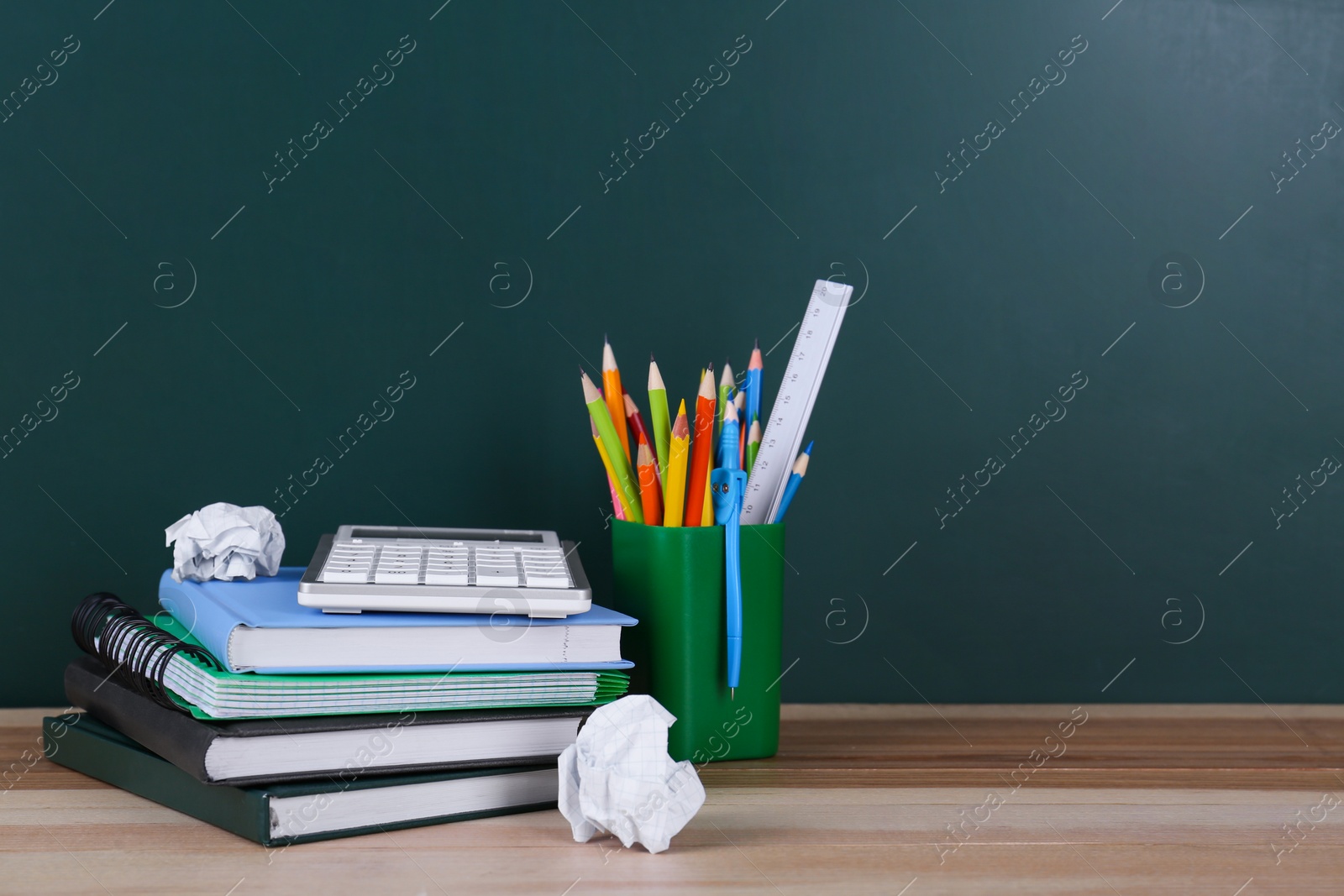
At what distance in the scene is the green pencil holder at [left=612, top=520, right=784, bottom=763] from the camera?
795 millimetres

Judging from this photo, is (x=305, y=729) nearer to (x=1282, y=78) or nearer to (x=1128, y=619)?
(x=1128, y=619)

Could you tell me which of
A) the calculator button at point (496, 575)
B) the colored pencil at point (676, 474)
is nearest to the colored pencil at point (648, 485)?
the colored pencil at point (676, 474)

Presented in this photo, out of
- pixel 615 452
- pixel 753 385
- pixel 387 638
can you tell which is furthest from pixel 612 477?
pixel 387 638

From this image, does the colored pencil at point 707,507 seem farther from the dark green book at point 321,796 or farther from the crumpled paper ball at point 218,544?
the crumpled paper ball at point 218,544

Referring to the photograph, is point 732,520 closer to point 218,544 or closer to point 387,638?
point 387,638

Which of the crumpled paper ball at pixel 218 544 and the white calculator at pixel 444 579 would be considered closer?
the white calculator at pixel 444 579

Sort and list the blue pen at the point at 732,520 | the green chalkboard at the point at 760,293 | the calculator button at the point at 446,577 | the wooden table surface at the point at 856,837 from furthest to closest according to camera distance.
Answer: the green chalkboard at the point at 760,293 → the blue pen at the point at 732,520 → the calculator button at the point at 446,577 → the wooden table surface at the point at 856,837

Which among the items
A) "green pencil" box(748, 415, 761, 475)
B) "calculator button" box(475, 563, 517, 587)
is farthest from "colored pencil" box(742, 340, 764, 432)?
"calculator button" box(475, 563, 517, 587)

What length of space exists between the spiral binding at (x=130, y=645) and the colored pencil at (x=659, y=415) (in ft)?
1.15

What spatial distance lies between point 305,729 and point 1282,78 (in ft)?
3.43

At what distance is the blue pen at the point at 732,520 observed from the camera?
79cm

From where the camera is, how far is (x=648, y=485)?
81 centimetres

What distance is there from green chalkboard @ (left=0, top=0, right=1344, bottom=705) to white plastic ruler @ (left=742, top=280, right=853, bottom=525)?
0.37ft

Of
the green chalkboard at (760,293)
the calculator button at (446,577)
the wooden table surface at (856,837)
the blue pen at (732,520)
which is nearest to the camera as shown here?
the wooden table surface at (856,837)
